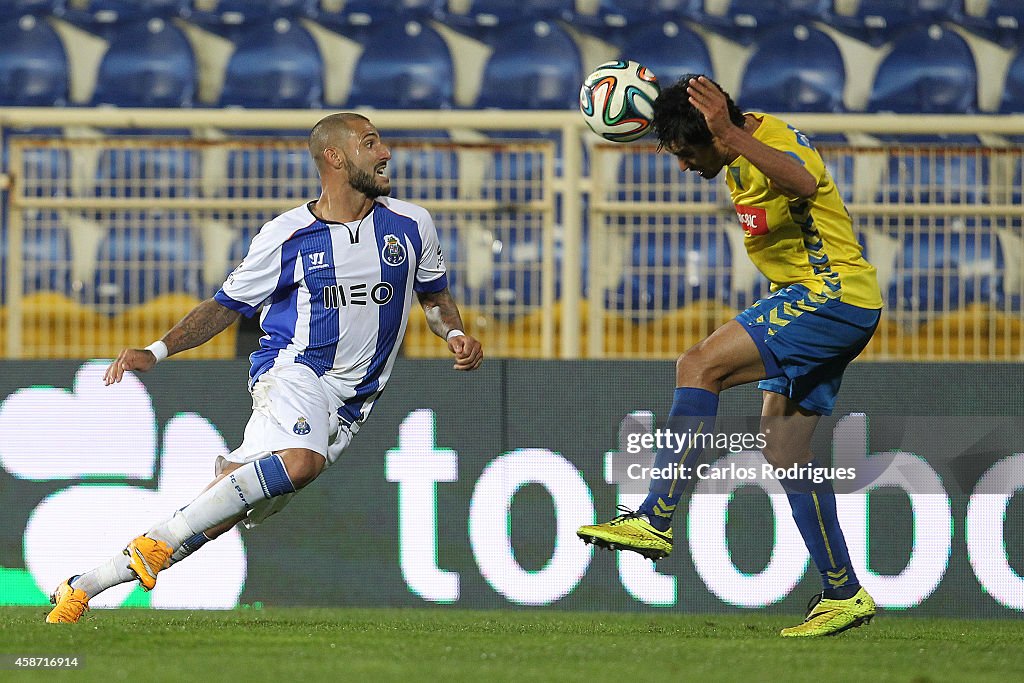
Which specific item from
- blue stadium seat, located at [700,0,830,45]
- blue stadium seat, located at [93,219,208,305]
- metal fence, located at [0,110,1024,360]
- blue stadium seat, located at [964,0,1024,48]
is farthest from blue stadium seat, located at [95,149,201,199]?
blue stadium seat, located at [964,0,1024,48]

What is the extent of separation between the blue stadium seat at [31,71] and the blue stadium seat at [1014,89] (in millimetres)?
7018

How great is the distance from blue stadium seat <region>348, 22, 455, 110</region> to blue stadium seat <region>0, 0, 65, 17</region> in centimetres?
240

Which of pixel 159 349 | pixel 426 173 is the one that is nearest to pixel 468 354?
pixel 159 349

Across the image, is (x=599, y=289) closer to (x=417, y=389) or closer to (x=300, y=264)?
(x=417, y=389)

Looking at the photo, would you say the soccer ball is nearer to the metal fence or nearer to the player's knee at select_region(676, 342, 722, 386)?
the player's knee at select_region(676, 342, 722, 386)

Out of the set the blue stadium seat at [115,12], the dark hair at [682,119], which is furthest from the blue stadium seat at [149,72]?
the dark hair at [682,119]

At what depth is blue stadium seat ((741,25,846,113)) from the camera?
11.0 m

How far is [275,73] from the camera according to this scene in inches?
446

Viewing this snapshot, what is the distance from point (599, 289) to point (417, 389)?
1043mm

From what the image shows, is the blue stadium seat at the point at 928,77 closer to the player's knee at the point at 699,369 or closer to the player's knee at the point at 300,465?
the player's knee at the point at 699,369

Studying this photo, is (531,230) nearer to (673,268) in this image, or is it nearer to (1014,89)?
(673,268)

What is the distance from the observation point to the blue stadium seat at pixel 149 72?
1134cm

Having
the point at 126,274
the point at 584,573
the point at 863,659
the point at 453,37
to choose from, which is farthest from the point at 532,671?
the point at 453,37

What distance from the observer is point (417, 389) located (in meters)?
6.73
